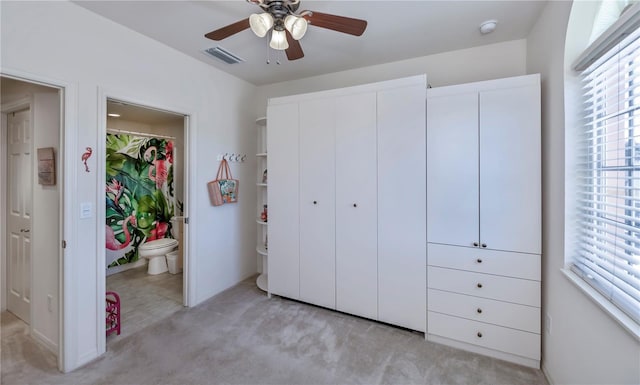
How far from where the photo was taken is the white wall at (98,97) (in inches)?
67.6

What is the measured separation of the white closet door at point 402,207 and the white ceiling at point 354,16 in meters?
0.51

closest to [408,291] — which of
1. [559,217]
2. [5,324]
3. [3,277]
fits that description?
[559,217]

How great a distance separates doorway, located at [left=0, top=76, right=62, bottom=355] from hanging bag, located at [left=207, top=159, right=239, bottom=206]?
4.11ft

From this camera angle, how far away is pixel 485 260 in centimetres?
202

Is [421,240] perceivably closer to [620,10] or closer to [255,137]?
[620,10]

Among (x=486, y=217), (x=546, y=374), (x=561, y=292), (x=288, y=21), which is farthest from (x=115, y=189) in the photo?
(x=546, y=374)

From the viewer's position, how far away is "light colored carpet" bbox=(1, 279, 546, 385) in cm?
180

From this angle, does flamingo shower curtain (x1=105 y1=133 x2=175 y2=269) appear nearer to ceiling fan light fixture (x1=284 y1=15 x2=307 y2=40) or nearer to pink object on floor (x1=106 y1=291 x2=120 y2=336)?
pink object on floor (x1=106 y1=291 x2=120 y2=336)

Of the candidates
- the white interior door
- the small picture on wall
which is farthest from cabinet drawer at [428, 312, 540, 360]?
the white interior door

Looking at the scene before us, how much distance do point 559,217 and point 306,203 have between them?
1.95 metres

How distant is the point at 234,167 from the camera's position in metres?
3.31

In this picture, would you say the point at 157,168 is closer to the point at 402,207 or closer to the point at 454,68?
the point at 402,207

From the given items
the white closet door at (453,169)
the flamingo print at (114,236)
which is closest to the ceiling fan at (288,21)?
the white closet door at (453,169)

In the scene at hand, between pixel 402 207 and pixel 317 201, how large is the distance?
832mm
